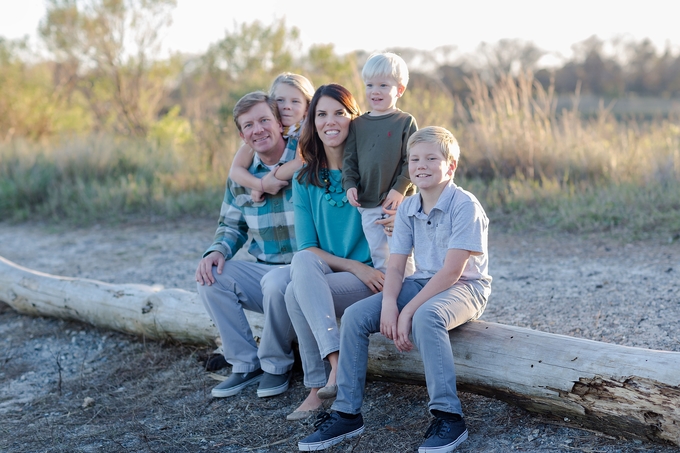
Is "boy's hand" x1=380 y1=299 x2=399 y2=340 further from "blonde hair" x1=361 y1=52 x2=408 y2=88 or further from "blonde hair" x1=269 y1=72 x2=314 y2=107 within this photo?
"blonde hair" x1=269 y1=72 x2=314 y2=107

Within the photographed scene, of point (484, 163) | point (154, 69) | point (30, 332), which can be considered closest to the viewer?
point (30, 332)

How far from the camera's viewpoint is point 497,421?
2785mm

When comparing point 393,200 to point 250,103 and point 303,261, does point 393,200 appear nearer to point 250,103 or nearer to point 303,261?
point 303,261

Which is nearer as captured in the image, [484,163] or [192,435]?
[192,435]

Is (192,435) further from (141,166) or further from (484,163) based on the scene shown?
(141,166)

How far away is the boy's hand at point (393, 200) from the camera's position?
3.06 m

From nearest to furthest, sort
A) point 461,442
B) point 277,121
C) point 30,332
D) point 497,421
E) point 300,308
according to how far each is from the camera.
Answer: point 461,442
point 497,421
point 300,308
point 277,121
point 30,332

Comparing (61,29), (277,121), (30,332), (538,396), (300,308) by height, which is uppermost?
(61,29)

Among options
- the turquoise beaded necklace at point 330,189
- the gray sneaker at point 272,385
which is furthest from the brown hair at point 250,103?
the gray sneaker at point 272,385

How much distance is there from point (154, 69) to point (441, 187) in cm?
1301

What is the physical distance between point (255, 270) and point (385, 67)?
1267mm

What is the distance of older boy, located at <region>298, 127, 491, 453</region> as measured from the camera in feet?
8.43

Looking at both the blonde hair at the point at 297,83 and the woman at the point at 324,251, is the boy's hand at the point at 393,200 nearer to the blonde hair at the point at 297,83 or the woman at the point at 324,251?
the woman at the point at 324,251

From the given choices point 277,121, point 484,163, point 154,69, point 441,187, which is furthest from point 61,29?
point 441,187
